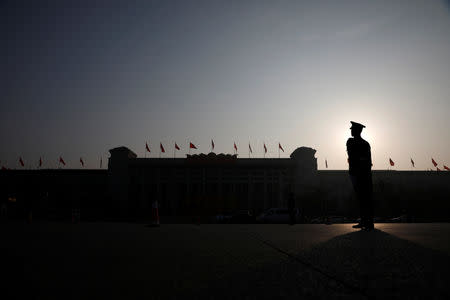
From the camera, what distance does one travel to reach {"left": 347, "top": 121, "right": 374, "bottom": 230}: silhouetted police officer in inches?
245

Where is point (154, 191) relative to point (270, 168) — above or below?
below

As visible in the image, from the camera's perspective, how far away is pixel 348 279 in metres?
1.71

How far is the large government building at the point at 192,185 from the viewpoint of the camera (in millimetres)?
72562

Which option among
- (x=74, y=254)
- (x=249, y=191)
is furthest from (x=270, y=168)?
(x=74, y=254)

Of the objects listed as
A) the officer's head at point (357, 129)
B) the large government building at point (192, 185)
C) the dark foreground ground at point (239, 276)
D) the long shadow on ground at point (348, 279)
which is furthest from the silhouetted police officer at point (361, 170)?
the large government building at point (192, 185)

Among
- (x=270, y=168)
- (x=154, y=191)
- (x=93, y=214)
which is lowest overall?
(x=93, y=214)

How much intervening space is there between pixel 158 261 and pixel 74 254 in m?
1.06

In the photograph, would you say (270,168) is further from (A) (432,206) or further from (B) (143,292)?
(B) (143,292)

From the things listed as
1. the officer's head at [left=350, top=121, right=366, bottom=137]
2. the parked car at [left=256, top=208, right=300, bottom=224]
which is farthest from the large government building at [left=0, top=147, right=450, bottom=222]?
the officer's head at [left=350, top=121, right=366, bottom=137]

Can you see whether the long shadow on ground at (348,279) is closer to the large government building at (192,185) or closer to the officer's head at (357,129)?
the officer's head at (357,129)

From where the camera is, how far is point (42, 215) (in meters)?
64.1

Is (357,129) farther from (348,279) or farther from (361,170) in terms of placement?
(348,279)

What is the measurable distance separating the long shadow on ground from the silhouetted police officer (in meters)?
3.84

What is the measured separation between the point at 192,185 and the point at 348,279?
81220 mm
